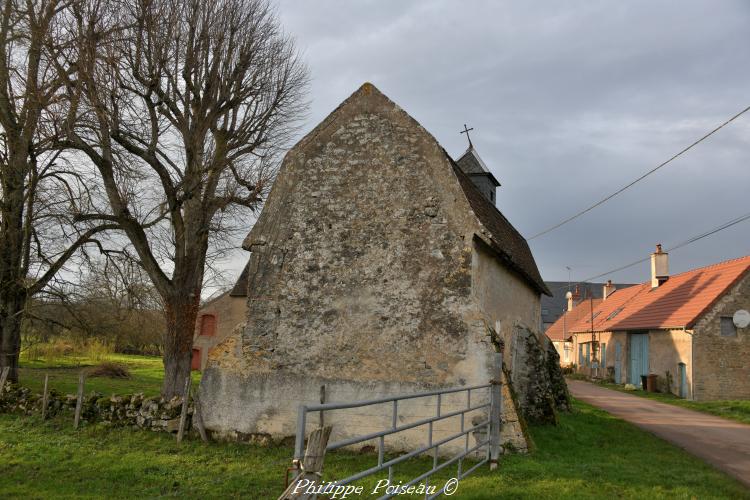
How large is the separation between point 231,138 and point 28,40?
6097mm

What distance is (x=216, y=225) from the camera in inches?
663

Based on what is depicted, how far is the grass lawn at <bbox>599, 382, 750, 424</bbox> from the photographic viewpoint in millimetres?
17547

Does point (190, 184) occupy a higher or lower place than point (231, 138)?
lower

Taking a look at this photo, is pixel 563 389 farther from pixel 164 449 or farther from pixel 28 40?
pixel 28 40

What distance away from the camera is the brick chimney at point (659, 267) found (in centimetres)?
3347

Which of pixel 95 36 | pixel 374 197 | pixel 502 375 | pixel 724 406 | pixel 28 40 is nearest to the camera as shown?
pixel 502 375

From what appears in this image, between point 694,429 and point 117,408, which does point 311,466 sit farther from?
point 694,429

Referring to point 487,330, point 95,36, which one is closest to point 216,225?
point 95,36

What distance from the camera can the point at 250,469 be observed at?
29.3 feet

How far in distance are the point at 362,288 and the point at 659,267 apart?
28.3m

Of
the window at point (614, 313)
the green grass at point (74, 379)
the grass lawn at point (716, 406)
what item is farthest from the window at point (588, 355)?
the green grass at point (74, 379)

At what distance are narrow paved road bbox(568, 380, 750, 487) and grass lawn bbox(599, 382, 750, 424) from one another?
46 cm

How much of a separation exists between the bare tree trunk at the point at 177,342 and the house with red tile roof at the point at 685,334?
1884 centimetres

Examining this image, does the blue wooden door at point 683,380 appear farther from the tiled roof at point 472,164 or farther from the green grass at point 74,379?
the green grass at point 74,379
